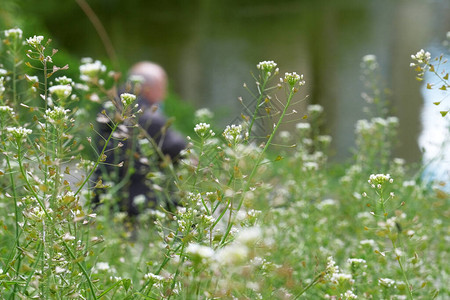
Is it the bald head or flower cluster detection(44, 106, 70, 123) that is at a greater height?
the bald head

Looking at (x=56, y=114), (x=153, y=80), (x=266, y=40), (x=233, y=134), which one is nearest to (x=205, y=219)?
(x=233, y=134)

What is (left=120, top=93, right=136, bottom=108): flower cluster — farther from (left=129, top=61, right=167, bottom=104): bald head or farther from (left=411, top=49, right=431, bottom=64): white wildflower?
(left=129, top=61, right=167, bottom=104): bald head

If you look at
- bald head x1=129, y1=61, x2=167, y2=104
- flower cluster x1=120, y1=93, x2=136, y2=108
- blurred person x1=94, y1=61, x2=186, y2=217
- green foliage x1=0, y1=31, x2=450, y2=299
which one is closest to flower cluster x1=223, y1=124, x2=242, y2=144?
green foliage x1=0, y1=31, x2=450, y2=299

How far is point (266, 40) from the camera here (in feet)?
54.6

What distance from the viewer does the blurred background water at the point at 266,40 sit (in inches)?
489

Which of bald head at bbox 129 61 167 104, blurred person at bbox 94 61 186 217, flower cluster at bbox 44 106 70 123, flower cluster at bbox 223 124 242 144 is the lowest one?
flower cluster at bbox 44 106 70 123

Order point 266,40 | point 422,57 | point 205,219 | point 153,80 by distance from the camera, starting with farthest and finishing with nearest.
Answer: point 266,40
point 153,80
point 422,57
point 205,219

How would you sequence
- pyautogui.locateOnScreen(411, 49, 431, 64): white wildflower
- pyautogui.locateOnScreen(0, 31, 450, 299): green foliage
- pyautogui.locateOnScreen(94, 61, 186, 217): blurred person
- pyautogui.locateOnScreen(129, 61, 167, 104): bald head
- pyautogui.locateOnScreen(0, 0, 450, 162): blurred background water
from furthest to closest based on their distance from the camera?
pyautogui.locateOnScreen(0, 0, 450, 162): blurred background water
pyautogui.locateOnScreen(129, 61, 167, 104): bald head
pyautogui.locateOnScreen(94, 61, 186, 217): blurred person
pyautogui.locateOnScreen(411, 49, 431, 64): white wildflower
pyautogui.locateOnScreen(0, 31, 450, 299): green foliage

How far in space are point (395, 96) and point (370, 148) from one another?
28.7 ft

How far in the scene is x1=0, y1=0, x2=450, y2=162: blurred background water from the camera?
12430 millimetres

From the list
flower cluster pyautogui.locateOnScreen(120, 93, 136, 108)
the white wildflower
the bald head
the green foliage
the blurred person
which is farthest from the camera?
the bald head

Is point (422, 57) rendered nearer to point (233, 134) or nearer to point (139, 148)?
point (233, 134)

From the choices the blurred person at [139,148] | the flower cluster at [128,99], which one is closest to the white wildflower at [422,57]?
the flower cluster at [128,99]

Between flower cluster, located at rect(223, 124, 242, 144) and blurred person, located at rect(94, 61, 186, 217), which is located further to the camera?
blurred person, located at rect(94, 61, 186, 217)
